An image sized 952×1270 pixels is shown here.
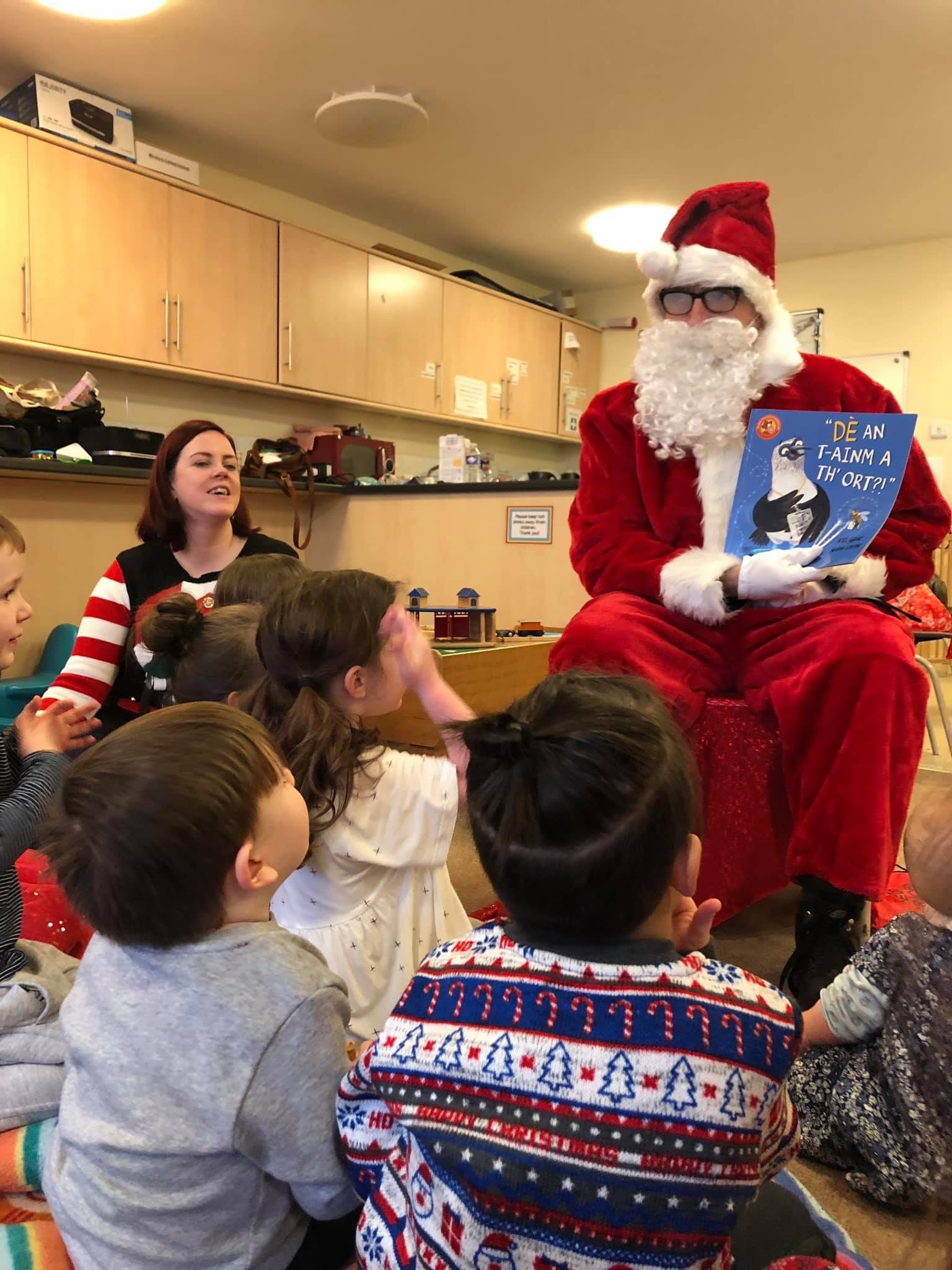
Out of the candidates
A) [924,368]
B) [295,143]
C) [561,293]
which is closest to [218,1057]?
[295,143]

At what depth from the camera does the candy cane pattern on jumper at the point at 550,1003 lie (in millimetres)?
588

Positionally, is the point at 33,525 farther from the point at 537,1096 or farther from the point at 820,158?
the point at 820,158

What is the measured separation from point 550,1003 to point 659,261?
161cm

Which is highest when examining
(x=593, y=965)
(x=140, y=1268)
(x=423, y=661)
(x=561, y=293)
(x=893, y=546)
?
(x=561, y=293)

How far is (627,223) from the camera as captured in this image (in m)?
4.70

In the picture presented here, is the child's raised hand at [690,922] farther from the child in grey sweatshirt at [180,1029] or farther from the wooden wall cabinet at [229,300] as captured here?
the wooden wall cabinet at [229,300]

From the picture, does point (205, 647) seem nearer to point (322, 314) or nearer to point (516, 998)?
point (516, 998)

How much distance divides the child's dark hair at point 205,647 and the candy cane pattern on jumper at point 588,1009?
81cm

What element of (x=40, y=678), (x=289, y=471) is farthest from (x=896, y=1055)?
(x=289, y=471)

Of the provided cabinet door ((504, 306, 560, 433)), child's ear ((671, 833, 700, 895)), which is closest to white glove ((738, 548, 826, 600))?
child's ear ((671, 833, 700, 895))

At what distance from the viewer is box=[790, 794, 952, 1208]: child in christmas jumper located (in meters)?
0.80

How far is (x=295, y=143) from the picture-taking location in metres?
3.86

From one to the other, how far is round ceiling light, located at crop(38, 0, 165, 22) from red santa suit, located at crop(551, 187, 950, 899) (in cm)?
199

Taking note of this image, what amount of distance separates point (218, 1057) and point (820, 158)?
426 centimetres
